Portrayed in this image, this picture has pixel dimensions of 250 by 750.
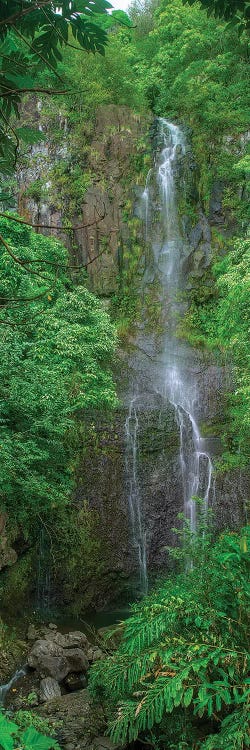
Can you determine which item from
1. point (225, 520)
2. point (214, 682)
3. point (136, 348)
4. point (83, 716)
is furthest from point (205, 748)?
point (136, 348)

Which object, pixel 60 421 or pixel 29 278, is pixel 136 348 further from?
pixel 60 421

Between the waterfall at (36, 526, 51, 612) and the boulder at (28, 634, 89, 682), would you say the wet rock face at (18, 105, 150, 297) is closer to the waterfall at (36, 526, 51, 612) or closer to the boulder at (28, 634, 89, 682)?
the waterfall at (36, 526, 51, 612)

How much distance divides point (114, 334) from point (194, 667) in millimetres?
8792

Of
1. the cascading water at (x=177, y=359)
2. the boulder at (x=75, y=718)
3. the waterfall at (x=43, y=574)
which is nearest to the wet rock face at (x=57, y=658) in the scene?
the boulder at (x=75, y=718)

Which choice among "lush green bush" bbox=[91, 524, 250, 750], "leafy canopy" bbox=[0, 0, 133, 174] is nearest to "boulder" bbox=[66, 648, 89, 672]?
"lush green bush" bbox=[91, 524, 250, 750]

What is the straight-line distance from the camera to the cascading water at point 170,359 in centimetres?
1176

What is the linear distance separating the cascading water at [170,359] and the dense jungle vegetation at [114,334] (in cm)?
57

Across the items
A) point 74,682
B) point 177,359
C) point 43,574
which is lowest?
point 74,682

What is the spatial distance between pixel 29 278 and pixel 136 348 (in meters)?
5.34

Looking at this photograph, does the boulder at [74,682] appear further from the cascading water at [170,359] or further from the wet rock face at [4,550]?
the cascading water at [170,359]

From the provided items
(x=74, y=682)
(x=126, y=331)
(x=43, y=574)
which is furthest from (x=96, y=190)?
(x=74, y=682)

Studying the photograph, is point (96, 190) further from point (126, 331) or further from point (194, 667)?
point (194, 667)

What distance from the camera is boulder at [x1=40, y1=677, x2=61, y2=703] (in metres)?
7.21

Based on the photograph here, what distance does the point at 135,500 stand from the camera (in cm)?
1170
